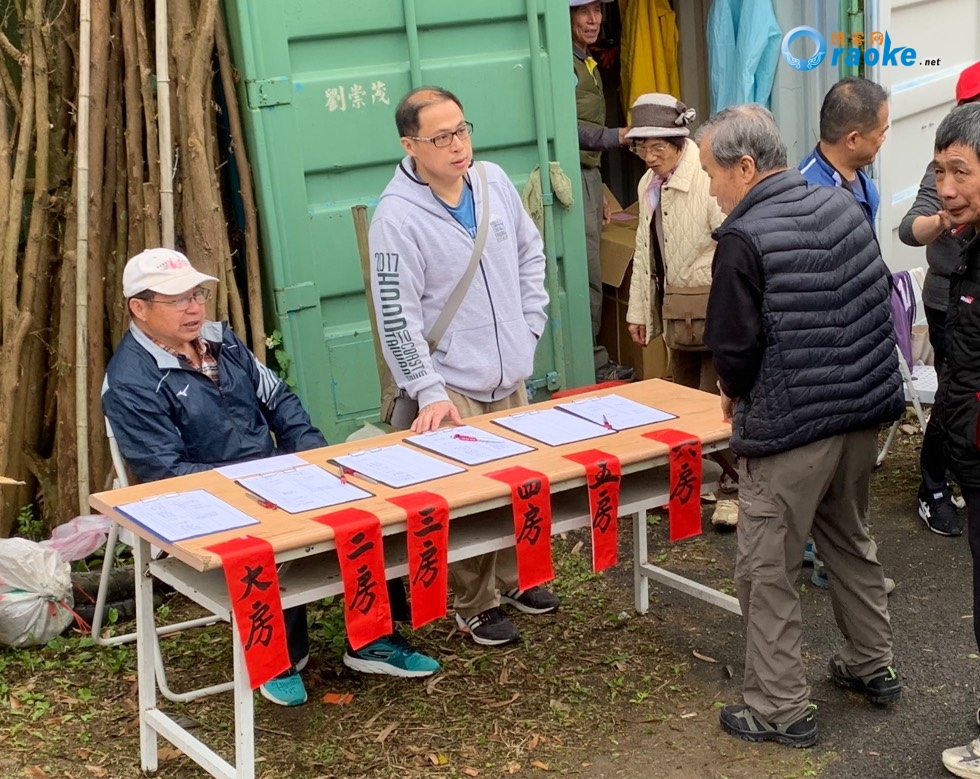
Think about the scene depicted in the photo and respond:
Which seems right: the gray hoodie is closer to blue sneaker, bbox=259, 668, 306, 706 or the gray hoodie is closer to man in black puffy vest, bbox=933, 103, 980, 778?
blue sneaker, bbox=259, 668, 306, 706

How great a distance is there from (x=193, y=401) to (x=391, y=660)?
110 cm

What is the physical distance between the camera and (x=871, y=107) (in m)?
4.63

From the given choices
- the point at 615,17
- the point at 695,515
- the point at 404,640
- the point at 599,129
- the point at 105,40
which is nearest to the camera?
the point at 695,515

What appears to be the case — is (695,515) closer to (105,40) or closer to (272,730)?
(272,730)

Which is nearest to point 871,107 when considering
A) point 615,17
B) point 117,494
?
point 117,494

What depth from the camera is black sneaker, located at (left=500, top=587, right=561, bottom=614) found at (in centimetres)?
494

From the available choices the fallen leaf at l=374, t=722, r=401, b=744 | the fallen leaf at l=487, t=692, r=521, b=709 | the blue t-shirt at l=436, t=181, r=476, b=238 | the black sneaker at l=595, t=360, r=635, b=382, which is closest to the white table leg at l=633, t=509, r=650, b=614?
the fallen leaf at l=487, t=692, r=521, b=709

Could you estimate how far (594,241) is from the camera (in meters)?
6.98

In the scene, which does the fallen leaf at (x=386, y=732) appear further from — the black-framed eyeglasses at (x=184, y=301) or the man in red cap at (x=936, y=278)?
the man in red cap at (x=936, y=278)

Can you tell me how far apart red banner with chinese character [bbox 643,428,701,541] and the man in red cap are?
112 centimetres

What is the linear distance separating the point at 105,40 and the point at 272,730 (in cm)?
272

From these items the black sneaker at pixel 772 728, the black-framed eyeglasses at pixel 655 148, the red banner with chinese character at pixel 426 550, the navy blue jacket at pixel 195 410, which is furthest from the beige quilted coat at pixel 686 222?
the red banner with chinese character at pixel 426 550

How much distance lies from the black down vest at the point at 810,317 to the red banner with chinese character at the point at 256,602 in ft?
4.46

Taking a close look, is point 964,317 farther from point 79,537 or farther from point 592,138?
point 592,138
